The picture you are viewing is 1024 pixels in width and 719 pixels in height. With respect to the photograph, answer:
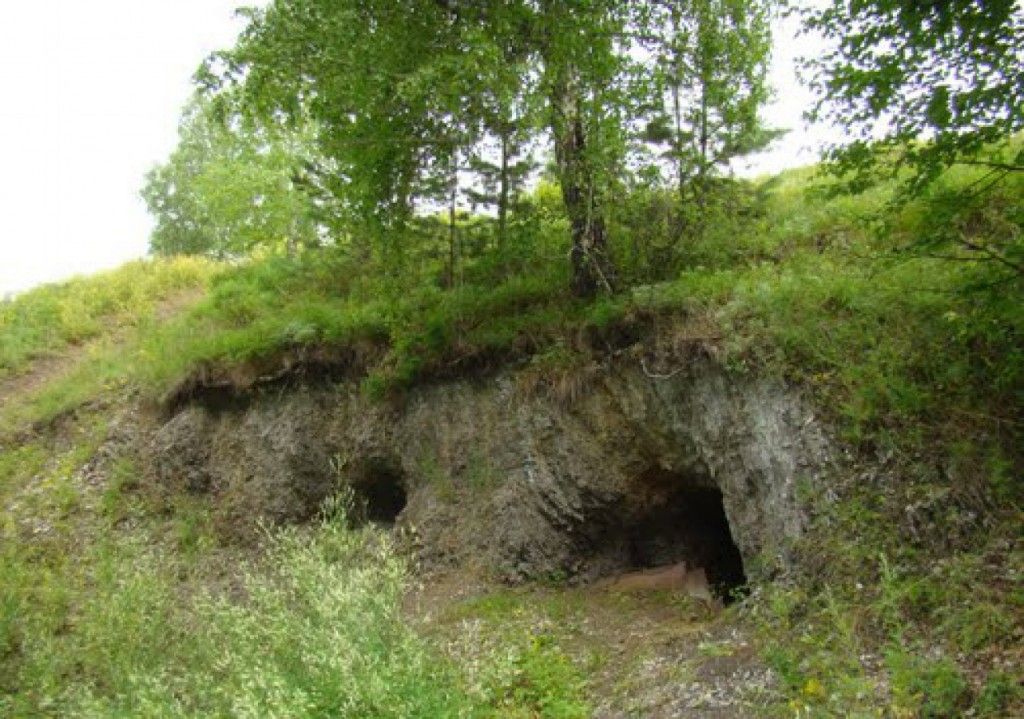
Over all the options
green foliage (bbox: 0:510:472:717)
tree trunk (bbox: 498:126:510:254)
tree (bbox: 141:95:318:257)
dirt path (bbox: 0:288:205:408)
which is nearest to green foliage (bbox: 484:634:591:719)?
green foliage (bbox: 0:510:472:717)

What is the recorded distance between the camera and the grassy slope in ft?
18.8

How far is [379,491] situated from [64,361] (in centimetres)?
1045

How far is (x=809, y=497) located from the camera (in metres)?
7.20

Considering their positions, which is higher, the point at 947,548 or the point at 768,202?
the point at 768,202

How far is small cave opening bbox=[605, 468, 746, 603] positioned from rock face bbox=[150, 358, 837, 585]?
17 millimetres

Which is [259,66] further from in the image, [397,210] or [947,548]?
[947,548]

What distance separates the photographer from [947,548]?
6.17 m

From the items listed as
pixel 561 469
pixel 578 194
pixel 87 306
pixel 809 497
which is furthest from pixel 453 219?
pixel 87 306

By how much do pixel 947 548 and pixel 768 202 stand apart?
672cm

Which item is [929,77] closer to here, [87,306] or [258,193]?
[258,193]

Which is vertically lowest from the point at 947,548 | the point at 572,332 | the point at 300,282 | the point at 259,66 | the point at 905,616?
the point at 905,616

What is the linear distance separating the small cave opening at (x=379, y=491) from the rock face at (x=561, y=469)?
0.02 m

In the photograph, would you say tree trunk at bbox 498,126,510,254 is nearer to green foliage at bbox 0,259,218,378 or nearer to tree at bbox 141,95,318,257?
tree at bbox 141,95,318,257

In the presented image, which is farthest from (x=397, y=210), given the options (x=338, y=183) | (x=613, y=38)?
(x=613, y=38)
